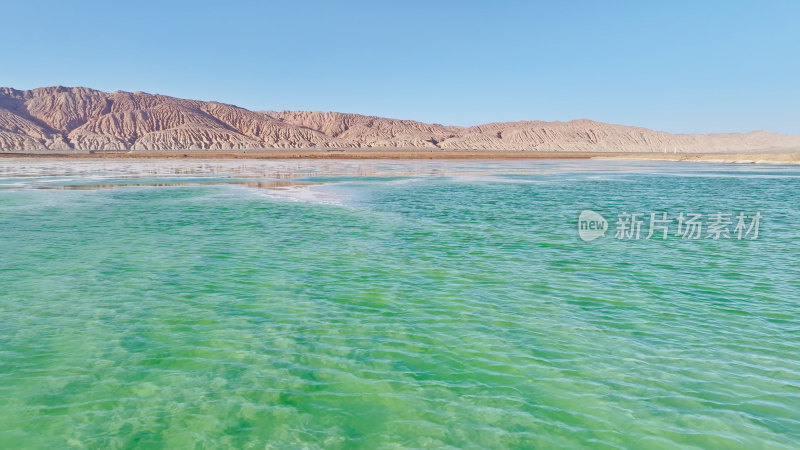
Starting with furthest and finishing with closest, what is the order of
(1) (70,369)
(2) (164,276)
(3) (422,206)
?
1. (3) (422,206)
2. (2) (164,276)
3. (1) (70,369)

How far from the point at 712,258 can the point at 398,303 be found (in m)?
8.96

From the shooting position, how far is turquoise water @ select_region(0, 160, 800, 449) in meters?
5.65

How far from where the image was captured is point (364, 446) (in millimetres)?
5281

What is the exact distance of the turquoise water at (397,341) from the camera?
5648 millimetres

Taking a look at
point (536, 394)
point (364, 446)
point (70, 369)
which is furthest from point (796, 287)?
point (70, 369)

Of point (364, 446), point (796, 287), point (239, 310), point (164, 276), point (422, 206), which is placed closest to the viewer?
point (364, 446)

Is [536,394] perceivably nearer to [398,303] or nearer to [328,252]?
[398,303]

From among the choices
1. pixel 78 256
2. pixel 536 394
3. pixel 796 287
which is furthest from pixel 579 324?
pixel 78 256

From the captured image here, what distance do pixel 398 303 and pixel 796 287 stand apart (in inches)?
317

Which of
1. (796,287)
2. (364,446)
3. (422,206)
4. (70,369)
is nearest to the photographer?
(364,446)

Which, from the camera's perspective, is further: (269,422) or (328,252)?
(328,252)

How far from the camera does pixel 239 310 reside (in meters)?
9.57

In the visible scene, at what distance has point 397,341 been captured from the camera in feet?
26.5

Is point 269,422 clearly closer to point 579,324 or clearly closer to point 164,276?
point 579,324
